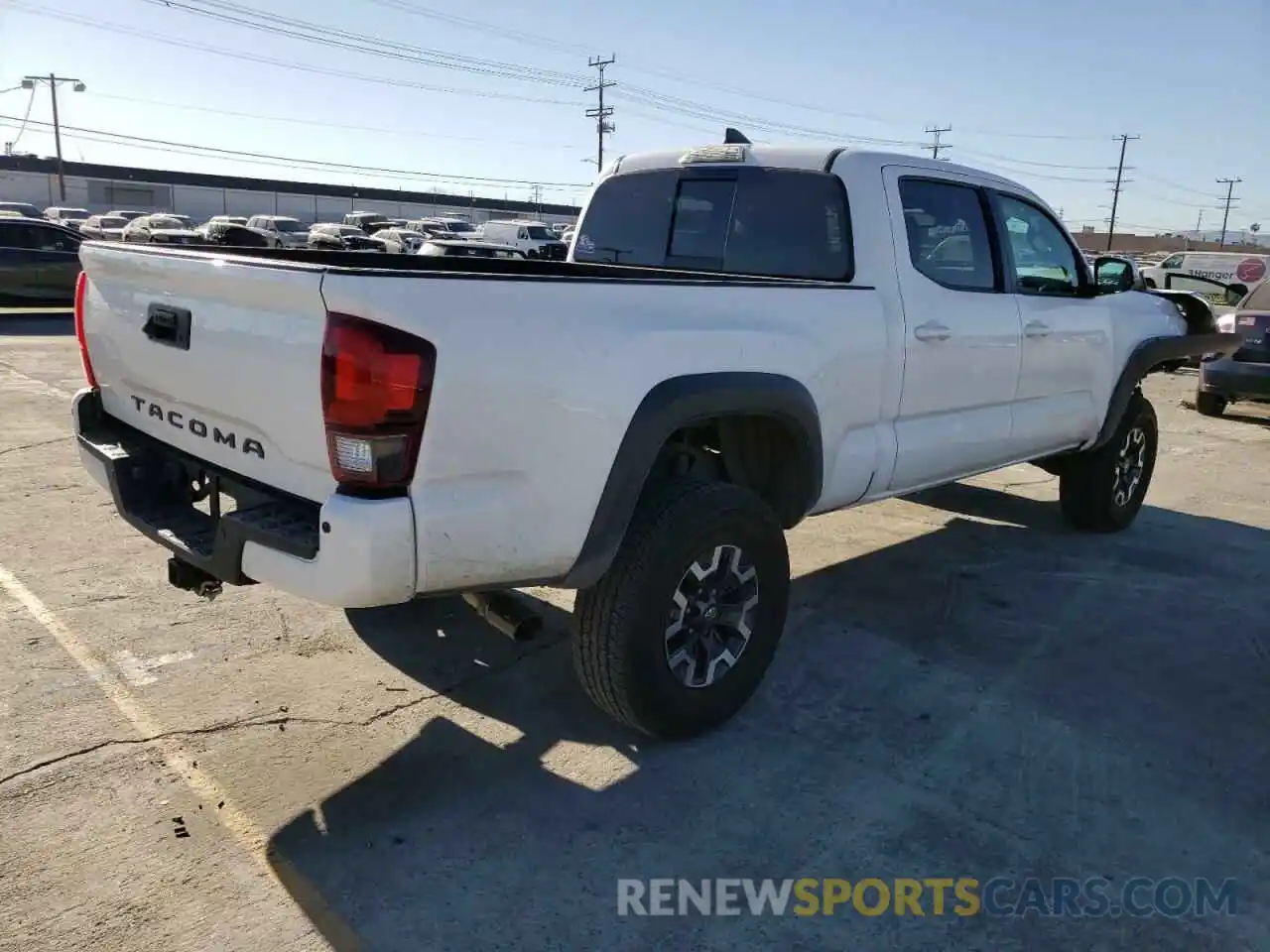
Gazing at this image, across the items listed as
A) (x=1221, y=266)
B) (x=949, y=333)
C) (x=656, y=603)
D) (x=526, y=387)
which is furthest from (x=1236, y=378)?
(x=1221, y=266)

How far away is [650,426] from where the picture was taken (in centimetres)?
295

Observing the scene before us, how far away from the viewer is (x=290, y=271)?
8.30 feet

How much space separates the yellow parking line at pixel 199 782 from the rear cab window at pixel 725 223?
289cm

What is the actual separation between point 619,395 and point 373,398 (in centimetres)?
74

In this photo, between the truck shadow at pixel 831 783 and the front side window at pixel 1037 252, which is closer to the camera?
the truck shadow at pixel 831 783

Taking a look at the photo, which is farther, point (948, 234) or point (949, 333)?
point (948, 234)

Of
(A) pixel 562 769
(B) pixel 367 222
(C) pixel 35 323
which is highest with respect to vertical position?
(B) pixel 367 222

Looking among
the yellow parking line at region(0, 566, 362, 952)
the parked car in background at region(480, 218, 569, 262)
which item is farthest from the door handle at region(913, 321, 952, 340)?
the parked car in background at region(480, 218, 569, 262)

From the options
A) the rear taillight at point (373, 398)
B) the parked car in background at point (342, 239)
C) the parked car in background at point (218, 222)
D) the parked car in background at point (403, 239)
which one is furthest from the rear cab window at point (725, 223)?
the parked car in background at point (403, 239)

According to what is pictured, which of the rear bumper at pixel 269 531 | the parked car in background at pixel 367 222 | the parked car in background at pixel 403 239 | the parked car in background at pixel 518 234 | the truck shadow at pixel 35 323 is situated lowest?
the truck shadow at pixel 35 323

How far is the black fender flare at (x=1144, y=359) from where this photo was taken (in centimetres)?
570

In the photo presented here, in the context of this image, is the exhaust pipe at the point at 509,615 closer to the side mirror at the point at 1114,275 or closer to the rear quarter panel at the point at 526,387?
the rear quarter panel at the point at 526,387

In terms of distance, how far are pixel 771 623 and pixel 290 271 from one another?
2059 mm

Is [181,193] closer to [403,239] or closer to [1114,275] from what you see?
[403,239]
